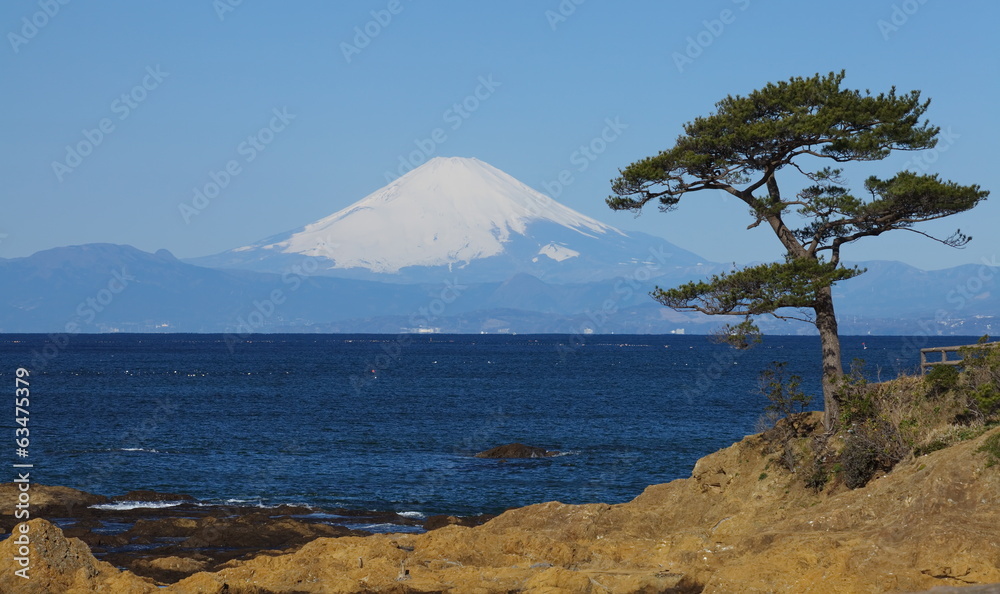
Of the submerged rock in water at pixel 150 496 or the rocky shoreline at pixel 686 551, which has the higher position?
the rocky shoreline at pixel 686 551

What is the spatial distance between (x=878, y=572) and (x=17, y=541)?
16.7 m

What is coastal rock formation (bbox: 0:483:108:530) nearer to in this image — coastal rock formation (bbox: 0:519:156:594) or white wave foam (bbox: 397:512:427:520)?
white wave foam (bbox: 397:512:427:520)

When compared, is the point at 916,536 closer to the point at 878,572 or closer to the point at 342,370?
the point at 878,572

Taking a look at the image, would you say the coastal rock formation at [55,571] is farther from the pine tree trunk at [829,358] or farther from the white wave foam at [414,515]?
the pine tree trunk at [829,358]

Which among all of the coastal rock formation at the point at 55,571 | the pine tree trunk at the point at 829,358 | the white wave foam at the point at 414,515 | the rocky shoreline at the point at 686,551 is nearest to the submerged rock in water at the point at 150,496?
the white wave foam at the point at 414,515

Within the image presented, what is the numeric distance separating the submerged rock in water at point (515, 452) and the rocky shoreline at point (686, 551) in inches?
853

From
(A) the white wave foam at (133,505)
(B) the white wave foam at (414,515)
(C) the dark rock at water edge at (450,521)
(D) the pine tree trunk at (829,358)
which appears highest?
(D) the pine tree trunk at (829,358)

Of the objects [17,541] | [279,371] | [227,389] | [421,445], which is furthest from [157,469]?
[279,371]

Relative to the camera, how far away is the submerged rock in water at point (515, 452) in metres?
49.4

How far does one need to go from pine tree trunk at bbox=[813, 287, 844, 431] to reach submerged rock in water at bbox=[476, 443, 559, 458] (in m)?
24.0

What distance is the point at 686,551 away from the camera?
21766mm

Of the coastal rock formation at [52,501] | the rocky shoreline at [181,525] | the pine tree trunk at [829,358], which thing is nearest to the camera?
the rocky shoreline at [181,525]

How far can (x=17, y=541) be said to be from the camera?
20.0m

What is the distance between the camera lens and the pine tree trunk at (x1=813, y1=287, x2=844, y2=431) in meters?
26.6
